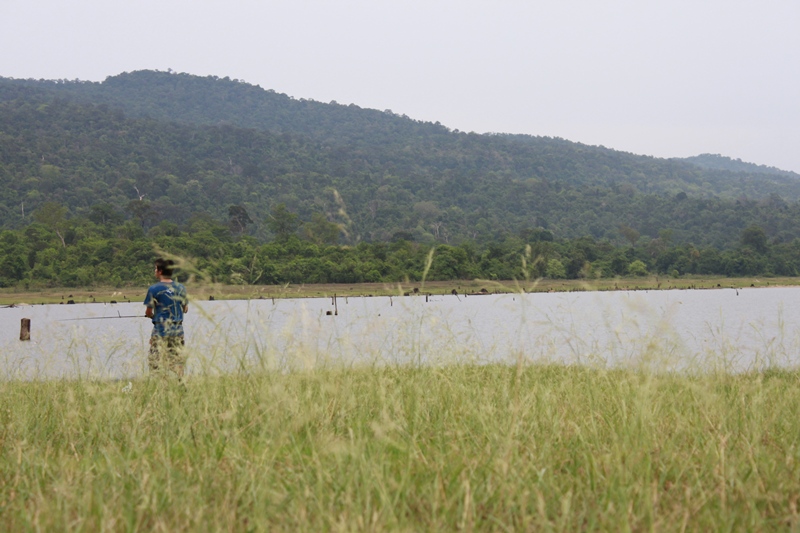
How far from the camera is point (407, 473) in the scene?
3.71 m

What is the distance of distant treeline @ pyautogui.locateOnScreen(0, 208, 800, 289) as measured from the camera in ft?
258

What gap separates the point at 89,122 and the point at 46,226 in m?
98.8

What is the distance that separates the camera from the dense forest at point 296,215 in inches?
3322

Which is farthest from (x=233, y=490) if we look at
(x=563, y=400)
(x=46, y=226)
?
(x=46, y=226)

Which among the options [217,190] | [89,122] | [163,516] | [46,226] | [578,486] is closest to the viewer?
[163,516]

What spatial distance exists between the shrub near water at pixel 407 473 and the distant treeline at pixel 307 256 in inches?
2336

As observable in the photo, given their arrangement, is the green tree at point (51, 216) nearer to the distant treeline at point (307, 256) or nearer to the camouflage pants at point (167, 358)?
the distant treeline at point (307, 256)

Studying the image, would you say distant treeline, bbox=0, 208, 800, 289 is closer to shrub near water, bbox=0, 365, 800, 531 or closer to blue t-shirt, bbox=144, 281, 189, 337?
blue t-shirt, bbox=144, 281, 189, 337

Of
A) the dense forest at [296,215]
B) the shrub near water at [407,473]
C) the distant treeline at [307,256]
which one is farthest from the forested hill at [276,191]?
the shrub near water at [407,473]

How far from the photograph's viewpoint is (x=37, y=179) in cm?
13212

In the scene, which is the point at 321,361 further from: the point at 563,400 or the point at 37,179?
the point at 37,179

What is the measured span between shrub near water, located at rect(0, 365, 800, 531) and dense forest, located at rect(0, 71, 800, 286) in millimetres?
54255

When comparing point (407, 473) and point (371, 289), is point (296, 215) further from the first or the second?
point (407, 473)

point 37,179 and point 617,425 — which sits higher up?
point 37,179
